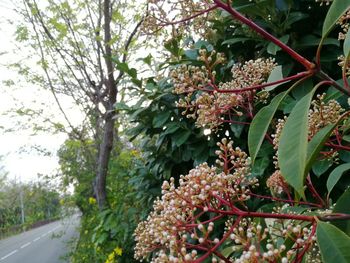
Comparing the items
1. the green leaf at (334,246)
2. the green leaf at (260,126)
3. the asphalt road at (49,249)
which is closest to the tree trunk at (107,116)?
the asphalt road at (49,249)

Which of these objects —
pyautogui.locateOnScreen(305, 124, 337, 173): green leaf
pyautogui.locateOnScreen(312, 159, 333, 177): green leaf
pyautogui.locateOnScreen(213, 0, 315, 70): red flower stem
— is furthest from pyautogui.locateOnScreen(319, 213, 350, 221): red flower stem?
pyautogui.locateOnScreen(312, 159, 333, 177): green leaf

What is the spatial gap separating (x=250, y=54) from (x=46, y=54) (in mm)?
4093

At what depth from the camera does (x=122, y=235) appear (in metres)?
3.78

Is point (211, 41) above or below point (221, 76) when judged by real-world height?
above

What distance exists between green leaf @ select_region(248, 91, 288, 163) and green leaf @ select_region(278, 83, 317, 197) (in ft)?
0.28

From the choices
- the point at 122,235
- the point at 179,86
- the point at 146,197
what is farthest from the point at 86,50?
the point at 179,86

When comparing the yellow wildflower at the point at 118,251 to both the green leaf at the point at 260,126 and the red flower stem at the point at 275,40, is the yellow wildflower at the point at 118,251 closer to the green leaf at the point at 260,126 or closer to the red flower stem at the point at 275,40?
the green leaf at the point at 260,126

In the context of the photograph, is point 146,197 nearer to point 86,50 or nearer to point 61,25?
point 61,25

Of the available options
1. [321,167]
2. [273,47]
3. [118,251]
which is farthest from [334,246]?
[118,251]

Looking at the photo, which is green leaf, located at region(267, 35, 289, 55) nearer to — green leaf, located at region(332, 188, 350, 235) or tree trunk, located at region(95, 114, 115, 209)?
green leaf, located at region(332, 188, 350, 235)

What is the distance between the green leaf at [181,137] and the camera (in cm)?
184

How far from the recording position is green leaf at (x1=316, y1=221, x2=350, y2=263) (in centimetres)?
55

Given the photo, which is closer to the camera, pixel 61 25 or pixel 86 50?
pixel 61 25

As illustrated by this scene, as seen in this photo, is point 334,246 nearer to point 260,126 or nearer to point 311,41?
point 260,126
